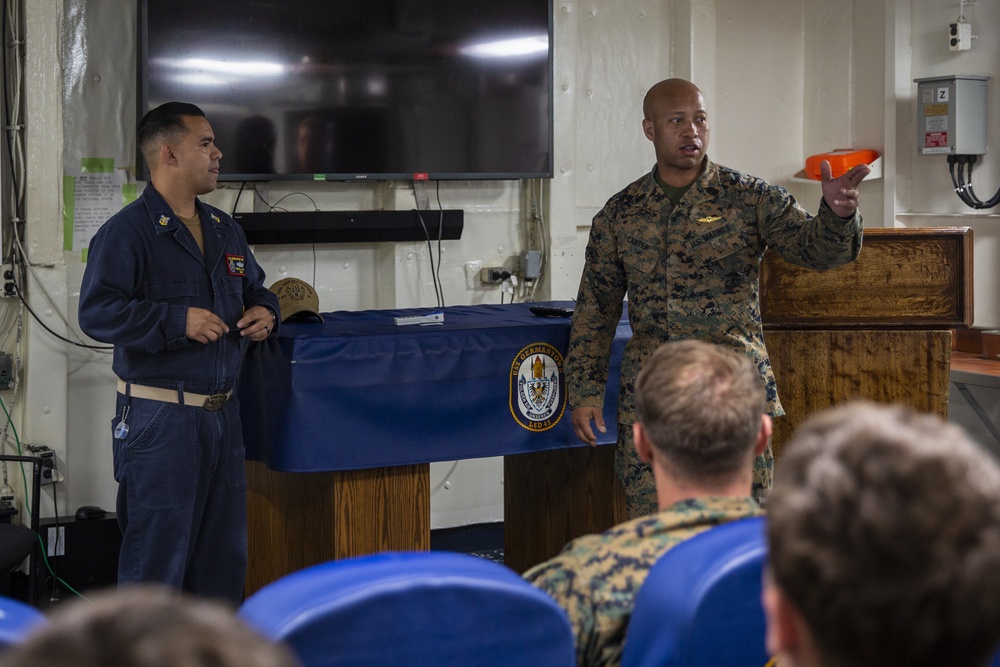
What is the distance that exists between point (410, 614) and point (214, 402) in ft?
6.82

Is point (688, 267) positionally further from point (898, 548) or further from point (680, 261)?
point (898, 548)

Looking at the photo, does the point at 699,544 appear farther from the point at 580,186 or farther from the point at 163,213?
the point at 580,186

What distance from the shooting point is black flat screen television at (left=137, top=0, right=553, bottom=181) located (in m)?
4.17

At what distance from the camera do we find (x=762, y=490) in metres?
2.99

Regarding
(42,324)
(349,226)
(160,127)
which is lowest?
(42,324)

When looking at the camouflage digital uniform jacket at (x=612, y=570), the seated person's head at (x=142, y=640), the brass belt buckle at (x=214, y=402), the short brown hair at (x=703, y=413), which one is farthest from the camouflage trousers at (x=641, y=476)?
the seated person's head at (x=142, y=640)

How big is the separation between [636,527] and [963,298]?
2276mm

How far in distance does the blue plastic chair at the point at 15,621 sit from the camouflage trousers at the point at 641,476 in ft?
7.01

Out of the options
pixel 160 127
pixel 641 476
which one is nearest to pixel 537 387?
pixel 641 476

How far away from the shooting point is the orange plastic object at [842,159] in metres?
5.30

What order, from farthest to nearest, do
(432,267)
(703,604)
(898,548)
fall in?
(432,267), (703,604), (898,548)

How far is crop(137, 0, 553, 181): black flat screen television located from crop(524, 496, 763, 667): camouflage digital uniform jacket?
3.14m

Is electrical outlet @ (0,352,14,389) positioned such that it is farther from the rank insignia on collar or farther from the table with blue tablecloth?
the rank insignia on collar

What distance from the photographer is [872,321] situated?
11.1ft
